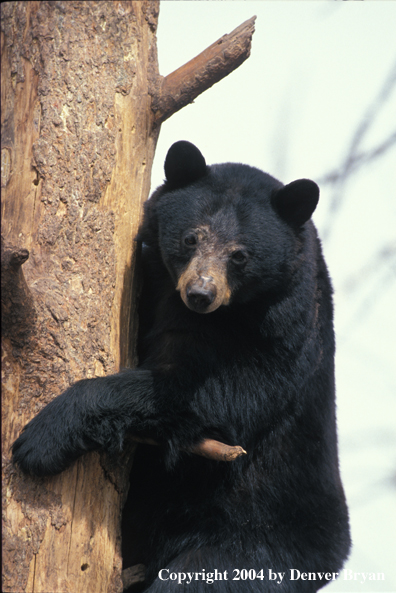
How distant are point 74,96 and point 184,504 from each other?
3.06 meters

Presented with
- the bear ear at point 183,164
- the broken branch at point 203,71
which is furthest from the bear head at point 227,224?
the broken branch at point 203,71

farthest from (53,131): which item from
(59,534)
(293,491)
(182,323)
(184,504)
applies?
(293,491)

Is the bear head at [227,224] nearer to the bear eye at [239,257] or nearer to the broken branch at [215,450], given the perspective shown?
the bear eye at [239,257]

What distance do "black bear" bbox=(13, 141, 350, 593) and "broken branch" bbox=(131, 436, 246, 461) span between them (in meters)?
0.07

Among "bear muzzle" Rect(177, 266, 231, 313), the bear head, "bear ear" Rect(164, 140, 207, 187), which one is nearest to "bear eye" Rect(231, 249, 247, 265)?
the bear head

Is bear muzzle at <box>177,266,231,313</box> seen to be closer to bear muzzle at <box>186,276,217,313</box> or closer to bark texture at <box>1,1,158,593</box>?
bear muzzle at <box>186,276,217,313</box>

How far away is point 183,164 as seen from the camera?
422cm

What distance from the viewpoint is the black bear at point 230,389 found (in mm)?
3805

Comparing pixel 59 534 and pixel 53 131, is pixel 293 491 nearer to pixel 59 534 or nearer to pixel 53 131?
pixel 59 534

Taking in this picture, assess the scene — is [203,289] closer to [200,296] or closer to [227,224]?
[200,296]

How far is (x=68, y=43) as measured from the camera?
3762 mm

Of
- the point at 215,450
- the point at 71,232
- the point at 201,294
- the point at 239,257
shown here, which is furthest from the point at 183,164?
the point at 215,450

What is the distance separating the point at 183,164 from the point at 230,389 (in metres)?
1.68

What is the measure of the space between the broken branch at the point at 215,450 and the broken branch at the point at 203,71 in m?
2.37
